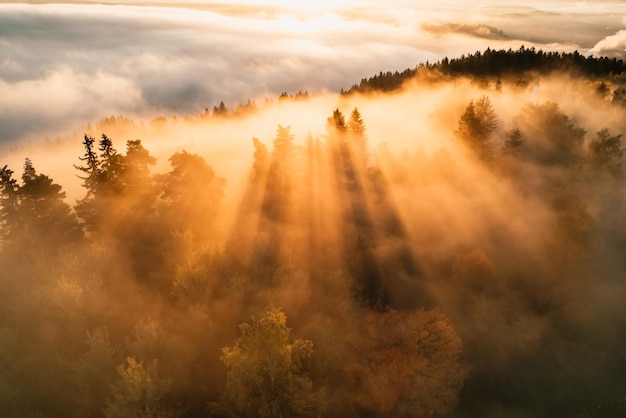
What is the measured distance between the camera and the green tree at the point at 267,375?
3859cm

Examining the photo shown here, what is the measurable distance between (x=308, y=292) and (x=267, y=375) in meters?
18.4

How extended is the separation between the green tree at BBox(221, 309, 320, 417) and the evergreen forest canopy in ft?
0.73

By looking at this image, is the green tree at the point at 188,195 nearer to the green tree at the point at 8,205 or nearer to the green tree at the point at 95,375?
the green tree at the point at 8,205

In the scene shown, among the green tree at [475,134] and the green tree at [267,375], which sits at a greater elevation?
the green tree at [475,134]

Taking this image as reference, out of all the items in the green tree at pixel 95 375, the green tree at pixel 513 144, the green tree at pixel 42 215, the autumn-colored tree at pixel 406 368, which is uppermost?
the green tree at pixel 513 144

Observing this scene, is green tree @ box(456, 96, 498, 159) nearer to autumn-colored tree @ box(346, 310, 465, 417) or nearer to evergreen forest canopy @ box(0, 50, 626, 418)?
evergreen forest canopy @ box(0, 50, 626, 418)

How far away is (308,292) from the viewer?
58.9 m

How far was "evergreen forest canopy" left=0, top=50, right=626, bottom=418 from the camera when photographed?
44.5m

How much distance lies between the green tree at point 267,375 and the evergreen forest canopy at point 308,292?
→ 8.8 inches

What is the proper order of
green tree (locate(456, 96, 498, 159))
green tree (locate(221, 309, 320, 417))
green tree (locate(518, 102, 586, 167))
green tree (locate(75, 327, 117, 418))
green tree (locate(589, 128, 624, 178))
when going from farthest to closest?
1. green tree (locate(518, 102, 586, 167))
2. green tree (locate(456, 96, 498, 159))
3. green tree (locate(589, 128, 624, 178))
4. green tree (locate(75, 327, 117, 418))
5. green tree (locate(221, 309, 320, 417))

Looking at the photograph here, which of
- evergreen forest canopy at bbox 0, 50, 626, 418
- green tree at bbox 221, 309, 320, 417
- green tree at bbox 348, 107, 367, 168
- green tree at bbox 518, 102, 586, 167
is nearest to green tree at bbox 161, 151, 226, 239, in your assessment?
evergreen forest canopy at bbox 0, 50, 626, 418

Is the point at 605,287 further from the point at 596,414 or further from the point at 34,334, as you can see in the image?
the point at 34,334

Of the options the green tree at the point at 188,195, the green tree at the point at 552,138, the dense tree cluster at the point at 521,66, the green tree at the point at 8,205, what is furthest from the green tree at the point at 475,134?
the green tree at the point at 8,205

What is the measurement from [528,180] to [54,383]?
89.9 m
